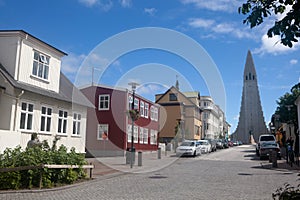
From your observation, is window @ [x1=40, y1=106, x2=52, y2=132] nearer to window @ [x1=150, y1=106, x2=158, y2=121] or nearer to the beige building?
window @ [x1=150, y1=106, x2=158, y2=121]

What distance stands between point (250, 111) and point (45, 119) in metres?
122

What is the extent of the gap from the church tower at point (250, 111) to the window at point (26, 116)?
394ft

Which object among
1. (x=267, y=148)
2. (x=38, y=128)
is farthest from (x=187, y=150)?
(x=38, y=128)

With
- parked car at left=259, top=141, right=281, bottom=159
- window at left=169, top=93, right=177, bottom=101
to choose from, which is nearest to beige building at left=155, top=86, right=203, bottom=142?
window at left=169, top=93, right=177, bottom=101

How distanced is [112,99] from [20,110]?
17.0m

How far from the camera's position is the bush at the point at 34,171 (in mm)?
10789

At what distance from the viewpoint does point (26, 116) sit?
1889 centimetres

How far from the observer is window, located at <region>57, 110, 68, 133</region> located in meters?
22.7

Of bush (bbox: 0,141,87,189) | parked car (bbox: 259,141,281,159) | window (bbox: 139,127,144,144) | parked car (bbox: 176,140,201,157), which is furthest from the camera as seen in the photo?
window (bbox: 139,127,144,144)

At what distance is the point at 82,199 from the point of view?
9.45m

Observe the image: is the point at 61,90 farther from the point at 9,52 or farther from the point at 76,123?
the point at 9,52

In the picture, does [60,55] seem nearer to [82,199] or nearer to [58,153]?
[58,153]

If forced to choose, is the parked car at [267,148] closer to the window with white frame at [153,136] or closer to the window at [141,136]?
the window at [141,136]

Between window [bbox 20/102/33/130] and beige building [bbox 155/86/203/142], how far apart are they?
38.2 meters
